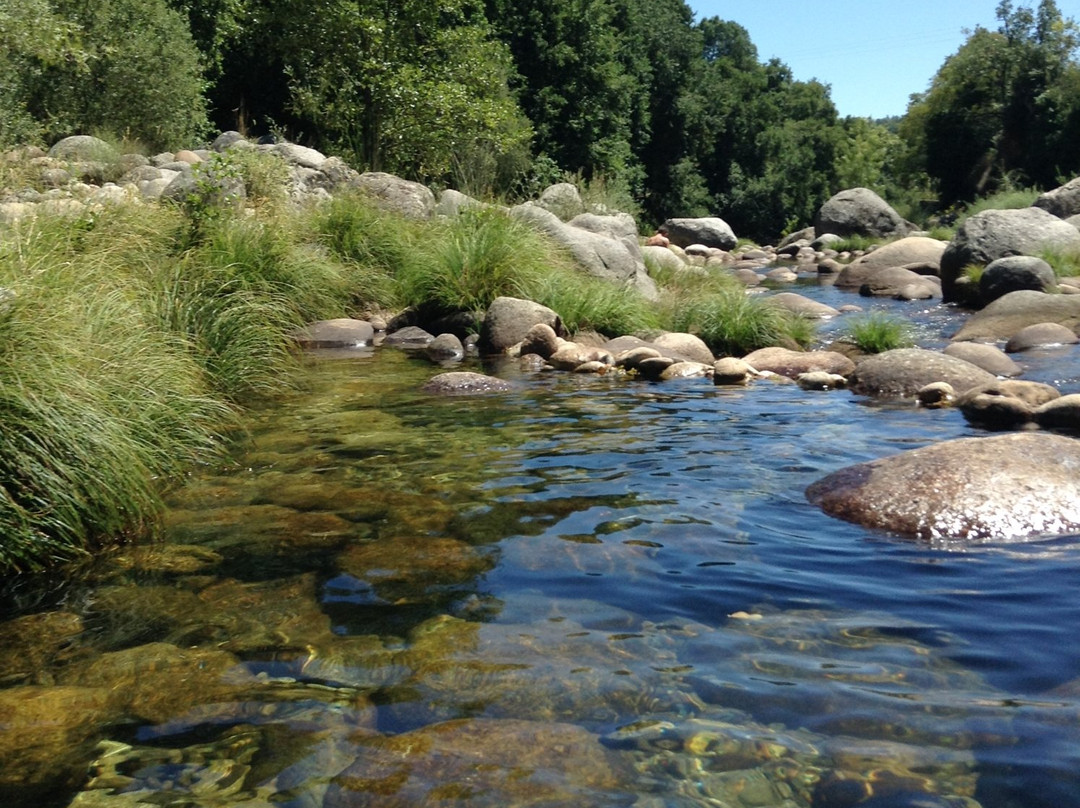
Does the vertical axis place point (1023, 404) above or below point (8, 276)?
below

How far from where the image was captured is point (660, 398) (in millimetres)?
8398

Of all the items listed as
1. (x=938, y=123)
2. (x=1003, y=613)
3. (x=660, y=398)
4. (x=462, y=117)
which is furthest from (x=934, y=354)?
(x=938, y=123)

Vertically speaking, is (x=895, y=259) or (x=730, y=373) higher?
(x=895, y=259)

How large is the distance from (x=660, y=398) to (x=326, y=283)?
4766mm

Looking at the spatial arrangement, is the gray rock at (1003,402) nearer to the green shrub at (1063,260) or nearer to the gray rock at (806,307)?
the gray rock at (806,307)

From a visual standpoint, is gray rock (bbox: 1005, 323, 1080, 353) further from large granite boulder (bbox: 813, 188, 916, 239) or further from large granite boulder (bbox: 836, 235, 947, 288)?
large granite boulder (bbox: 813, 188, 916, 239)


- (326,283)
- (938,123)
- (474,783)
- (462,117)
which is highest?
(938,123)

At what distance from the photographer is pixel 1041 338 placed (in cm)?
1131

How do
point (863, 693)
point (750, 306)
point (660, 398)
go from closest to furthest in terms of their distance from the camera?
point (863, 693), point (660, 398), point (750, 306)

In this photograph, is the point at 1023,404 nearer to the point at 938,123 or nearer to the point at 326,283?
the point at 326,283

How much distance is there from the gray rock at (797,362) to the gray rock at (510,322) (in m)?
2.18

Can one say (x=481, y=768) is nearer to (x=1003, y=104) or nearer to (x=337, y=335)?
(x=337, y=335)

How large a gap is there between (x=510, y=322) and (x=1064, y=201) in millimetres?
17469

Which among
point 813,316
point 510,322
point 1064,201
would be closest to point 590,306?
point 510,322
